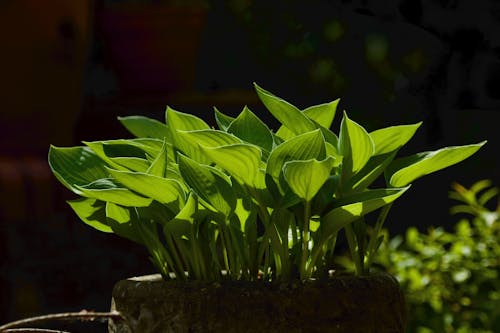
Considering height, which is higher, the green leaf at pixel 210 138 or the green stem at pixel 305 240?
the green leaf at pixel 210 138

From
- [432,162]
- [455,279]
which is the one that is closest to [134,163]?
[432,162]

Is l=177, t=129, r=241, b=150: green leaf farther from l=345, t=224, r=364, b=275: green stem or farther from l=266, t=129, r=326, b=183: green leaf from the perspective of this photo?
l=345, t=224, r=364, b=275: green stem

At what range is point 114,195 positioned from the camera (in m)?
0.85

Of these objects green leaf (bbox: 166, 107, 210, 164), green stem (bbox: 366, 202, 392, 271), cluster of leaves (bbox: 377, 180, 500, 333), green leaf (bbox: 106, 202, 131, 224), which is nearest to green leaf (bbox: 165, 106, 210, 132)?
green leaf (bbox: 166, 107, 210, 164)

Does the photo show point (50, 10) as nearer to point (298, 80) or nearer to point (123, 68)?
point (123, 68)

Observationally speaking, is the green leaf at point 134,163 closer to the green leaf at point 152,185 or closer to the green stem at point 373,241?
the green leaf at point 152,185

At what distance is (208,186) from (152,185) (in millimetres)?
57

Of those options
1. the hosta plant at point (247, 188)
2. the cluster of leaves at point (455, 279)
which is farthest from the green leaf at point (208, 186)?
the cluster of leaves at point (455, 279)

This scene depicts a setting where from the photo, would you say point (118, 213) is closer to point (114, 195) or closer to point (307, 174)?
point (114, 195)

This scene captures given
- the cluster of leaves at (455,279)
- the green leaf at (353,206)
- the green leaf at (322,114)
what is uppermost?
the green leaf at (322,114)

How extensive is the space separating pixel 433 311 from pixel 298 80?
4.42 feet

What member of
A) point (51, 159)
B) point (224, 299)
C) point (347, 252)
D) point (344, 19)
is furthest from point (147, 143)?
point (344, 19)

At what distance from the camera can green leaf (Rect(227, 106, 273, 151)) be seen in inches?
37.2

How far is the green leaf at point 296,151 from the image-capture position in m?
0.84
